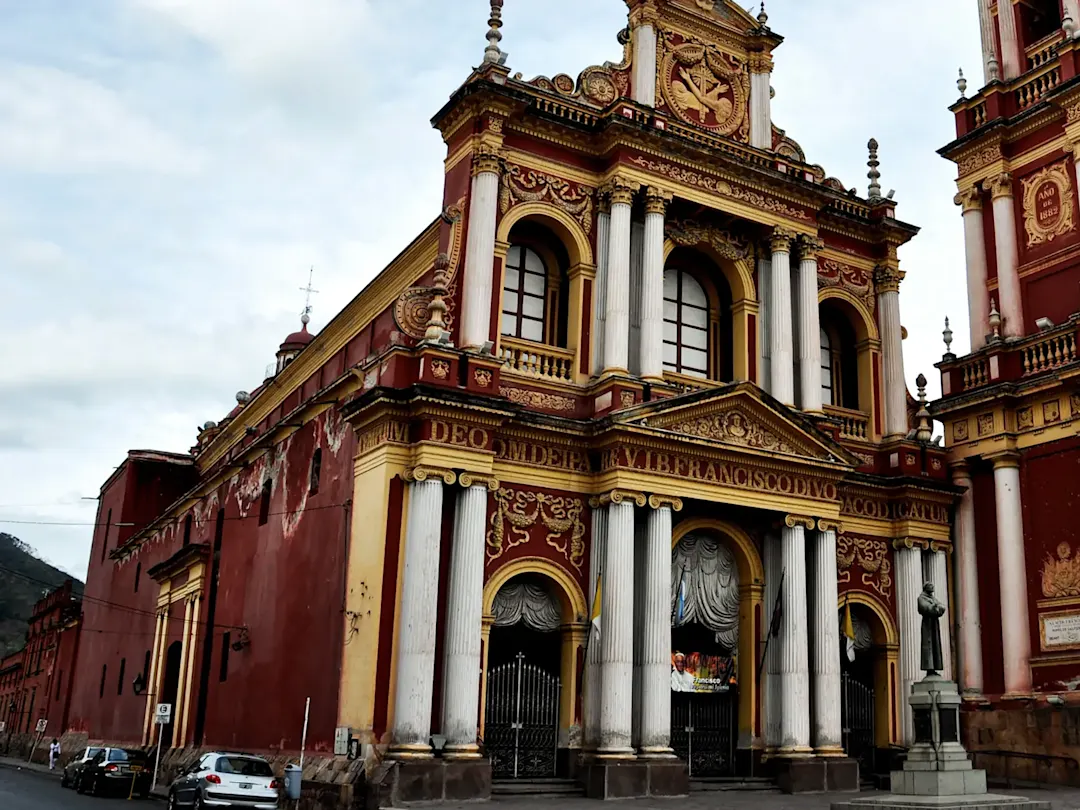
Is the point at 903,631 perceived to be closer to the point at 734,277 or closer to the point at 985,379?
the point at 985,379

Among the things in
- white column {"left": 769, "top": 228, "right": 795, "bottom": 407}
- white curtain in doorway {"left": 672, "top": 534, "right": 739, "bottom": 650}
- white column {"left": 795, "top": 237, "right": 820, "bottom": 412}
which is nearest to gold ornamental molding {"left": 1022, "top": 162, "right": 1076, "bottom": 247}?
white column {"left": 795, "top": 237, "right": 820, "bottom": 412}

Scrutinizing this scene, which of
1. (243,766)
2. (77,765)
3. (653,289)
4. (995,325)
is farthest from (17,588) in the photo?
(995,325)

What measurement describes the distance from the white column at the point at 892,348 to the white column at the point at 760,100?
13.5 feet

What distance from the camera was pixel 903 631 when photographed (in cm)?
2308

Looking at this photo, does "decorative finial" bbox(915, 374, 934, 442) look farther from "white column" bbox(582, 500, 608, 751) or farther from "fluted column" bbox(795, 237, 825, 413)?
"white column" bbox(582, 500, 608, 751)

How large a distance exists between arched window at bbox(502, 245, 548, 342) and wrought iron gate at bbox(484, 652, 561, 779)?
20.2 feet

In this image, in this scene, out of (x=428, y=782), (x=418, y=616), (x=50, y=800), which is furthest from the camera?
(x=50, y=800)

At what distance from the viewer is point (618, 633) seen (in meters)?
19.1

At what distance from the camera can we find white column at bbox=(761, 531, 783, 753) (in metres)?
21.0

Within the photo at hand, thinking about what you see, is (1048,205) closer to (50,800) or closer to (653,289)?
(653,289)

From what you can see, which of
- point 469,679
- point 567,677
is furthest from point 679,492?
point 469,679

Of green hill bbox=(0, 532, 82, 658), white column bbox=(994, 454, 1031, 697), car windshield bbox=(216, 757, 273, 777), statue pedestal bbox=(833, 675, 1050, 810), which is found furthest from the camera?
green hill bbox=(0, 532, 82, 658)

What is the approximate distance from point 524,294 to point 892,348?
8705 millimetres

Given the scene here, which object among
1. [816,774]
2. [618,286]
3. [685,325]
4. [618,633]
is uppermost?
[685,325]
